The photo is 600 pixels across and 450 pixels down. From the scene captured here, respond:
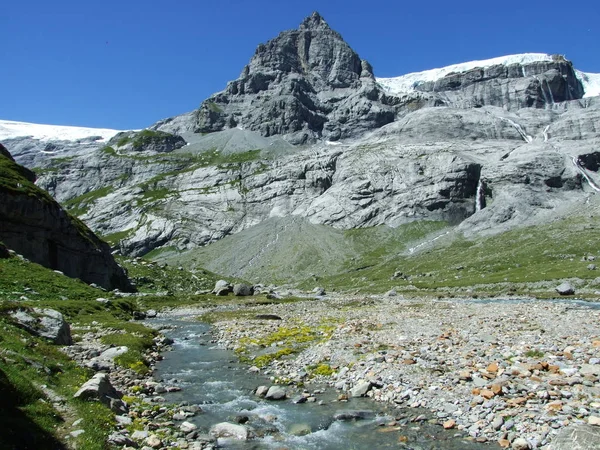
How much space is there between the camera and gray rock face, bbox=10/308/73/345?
28.7 meters

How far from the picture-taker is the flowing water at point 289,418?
61.6 feet

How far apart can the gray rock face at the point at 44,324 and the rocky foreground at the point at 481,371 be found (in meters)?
14.3

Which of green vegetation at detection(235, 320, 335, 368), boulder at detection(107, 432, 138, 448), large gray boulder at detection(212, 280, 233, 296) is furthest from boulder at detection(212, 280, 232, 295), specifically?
boulder at detection(107, 432, 138, 448)

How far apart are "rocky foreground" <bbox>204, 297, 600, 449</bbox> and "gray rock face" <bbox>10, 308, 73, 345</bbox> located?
1427 cm

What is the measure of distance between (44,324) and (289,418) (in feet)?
64.8

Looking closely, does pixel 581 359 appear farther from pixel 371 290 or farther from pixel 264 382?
pixel 371 290

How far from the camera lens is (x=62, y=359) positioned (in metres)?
24.2

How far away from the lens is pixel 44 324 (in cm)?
3067

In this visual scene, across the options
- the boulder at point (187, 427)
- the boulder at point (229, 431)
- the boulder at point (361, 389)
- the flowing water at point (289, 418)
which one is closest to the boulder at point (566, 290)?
the flowing water at point (289, 418)

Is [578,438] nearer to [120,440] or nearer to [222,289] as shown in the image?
[120,440]

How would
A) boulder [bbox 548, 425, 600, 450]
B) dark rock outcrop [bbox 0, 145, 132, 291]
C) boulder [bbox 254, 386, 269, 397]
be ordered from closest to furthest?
boulder [bbox 548, 425, 600, 450] → boulder [bbox 254, 386, 269, 397] → dark rock outcrop [bbox 0, 145, 132, 291]

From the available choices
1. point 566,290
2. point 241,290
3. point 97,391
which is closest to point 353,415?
point 97,391

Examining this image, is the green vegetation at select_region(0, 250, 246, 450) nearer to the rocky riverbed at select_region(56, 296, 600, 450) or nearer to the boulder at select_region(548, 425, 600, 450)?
the rocky riverbed at select_region(56, 296, 600, 450)

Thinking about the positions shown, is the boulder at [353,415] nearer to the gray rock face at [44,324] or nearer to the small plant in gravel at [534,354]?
the small plant in gravel at [534,354]
